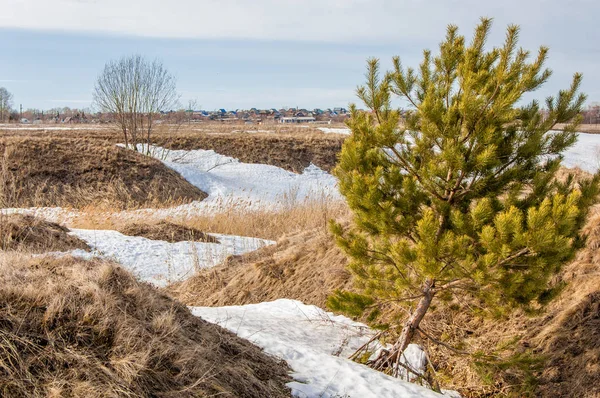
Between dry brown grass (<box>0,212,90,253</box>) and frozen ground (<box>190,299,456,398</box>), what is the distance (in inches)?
176

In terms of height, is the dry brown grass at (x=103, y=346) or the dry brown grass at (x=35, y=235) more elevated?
the dry brown grass at (x=103, y=346)

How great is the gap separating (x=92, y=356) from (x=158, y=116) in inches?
946

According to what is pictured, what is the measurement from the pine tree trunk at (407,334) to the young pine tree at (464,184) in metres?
0.01

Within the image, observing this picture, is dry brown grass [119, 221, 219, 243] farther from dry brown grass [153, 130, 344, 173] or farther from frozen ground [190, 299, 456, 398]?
dry brown grass [153, 130, 344, 173]

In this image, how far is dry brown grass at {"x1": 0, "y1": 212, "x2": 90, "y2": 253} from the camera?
31.4ft

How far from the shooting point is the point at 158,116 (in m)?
26.3

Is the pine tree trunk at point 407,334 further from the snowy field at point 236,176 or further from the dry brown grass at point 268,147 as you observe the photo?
the dry brown grass at point 268,147

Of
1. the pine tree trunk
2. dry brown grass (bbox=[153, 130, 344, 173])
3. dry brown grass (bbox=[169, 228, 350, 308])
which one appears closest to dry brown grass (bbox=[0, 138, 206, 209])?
dry brown grass (bbox=[153, 130, 344, 173])

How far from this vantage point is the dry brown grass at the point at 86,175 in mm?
18969

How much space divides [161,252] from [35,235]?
224 cm

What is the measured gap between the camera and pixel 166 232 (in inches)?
476

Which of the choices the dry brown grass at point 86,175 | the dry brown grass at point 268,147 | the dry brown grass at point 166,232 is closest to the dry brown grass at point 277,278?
the dry brown grass at point 166,232

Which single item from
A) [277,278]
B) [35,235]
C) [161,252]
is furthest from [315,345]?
[35,235]

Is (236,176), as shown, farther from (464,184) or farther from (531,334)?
(464,184)
